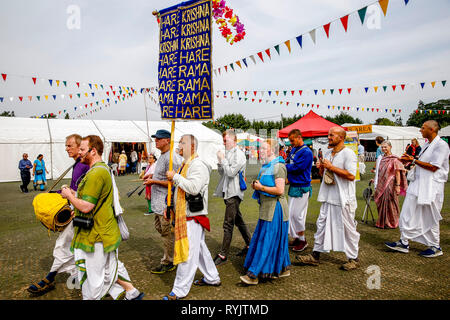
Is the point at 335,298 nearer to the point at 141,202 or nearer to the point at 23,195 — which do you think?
the point at 141,202

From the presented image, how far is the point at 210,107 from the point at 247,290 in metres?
2.33

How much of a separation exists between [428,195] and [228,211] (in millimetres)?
3206

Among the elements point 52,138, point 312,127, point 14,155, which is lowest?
point 14,155

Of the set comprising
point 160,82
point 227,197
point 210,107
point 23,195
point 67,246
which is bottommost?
point 23,195

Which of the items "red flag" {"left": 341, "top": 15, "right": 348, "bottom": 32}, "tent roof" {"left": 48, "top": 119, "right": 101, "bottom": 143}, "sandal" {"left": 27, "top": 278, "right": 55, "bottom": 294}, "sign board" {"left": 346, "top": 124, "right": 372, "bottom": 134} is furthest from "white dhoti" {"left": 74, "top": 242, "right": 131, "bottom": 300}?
"tent roof" {"left": 48, "top": 119, "right": 101, "bottom": 143}

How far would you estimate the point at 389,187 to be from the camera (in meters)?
6.52

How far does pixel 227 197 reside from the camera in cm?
446

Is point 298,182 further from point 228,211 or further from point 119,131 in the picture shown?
point 119,131

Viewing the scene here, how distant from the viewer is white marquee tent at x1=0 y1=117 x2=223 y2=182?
16.9 metres

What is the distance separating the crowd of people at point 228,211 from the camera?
2812 mm

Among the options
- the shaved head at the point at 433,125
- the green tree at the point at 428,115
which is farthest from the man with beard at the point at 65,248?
the green tree at the point at 428,115

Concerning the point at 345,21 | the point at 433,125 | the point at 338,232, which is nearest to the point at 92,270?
the point at 338,232

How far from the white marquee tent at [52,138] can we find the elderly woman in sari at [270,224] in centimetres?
1398
